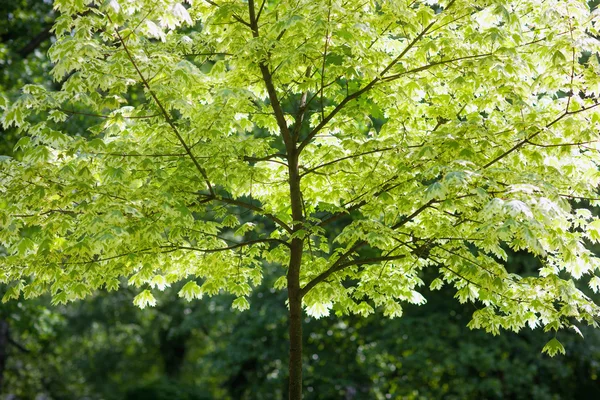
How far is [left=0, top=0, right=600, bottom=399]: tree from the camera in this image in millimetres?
5273

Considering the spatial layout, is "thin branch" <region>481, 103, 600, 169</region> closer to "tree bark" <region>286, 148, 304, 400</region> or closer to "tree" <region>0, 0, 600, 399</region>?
"tree" <region>0, 0, 600, 399</region>

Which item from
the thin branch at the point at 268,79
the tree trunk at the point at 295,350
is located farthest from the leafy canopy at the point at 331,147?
the tree trunk at the point at 295,350

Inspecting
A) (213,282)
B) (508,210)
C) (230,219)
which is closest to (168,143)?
(230,219)

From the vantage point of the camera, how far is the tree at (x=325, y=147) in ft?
17.3

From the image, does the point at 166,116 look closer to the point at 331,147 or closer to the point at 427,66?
the point at 331,147

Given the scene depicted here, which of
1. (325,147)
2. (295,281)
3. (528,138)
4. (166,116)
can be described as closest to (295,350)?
(295,281)

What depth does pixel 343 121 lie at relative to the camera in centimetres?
652

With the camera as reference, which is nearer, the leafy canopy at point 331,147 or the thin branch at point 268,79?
the leafy canopy at point 331,147

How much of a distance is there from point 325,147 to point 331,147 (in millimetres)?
89

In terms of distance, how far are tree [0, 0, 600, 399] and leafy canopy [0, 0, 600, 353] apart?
0.02 metres

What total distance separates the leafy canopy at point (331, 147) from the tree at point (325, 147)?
0.8 inches

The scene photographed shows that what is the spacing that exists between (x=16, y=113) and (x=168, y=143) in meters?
1.34

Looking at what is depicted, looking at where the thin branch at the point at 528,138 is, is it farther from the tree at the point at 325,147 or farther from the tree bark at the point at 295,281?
the tree bark at the point at 295,281

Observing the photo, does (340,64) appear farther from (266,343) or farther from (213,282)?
(266,343)
